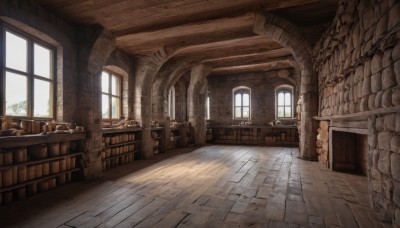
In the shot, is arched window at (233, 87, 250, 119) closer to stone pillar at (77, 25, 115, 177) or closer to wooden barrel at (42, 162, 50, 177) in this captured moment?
stone pillar at (77, 25, 115, 177)

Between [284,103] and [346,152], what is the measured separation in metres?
6.83

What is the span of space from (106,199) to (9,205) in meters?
1.38

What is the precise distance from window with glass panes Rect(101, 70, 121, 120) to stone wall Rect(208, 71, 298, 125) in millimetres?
6362

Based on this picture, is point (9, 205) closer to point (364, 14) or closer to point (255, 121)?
point (364, 14)

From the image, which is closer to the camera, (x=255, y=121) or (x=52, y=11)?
(x=52, y=11)

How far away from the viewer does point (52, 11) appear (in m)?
4.40

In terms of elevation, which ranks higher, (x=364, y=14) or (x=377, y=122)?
(x=364, y=14)

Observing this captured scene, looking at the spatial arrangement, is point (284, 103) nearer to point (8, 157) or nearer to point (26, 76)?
point (26, 76)

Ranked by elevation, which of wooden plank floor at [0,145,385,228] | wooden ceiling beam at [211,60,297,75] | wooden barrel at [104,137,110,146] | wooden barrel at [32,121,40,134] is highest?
wooden ceiling beam at [211,60,297,75]

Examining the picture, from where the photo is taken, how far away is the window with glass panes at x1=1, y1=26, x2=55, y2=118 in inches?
151

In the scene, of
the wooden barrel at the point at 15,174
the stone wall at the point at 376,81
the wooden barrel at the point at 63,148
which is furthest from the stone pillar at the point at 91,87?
the stone wall at the point at 376,81

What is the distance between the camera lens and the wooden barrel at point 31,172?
11.8 ft

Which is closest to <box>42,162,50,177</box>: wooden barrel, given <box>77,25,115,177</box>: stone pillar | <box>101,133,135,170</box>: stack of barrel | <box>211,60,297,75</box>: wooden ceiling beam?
<box>77,25,115,177</box>: stone pillar

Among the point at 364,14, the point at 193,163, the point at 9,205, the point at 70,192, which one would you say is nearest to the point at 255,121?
the point at 193,163
